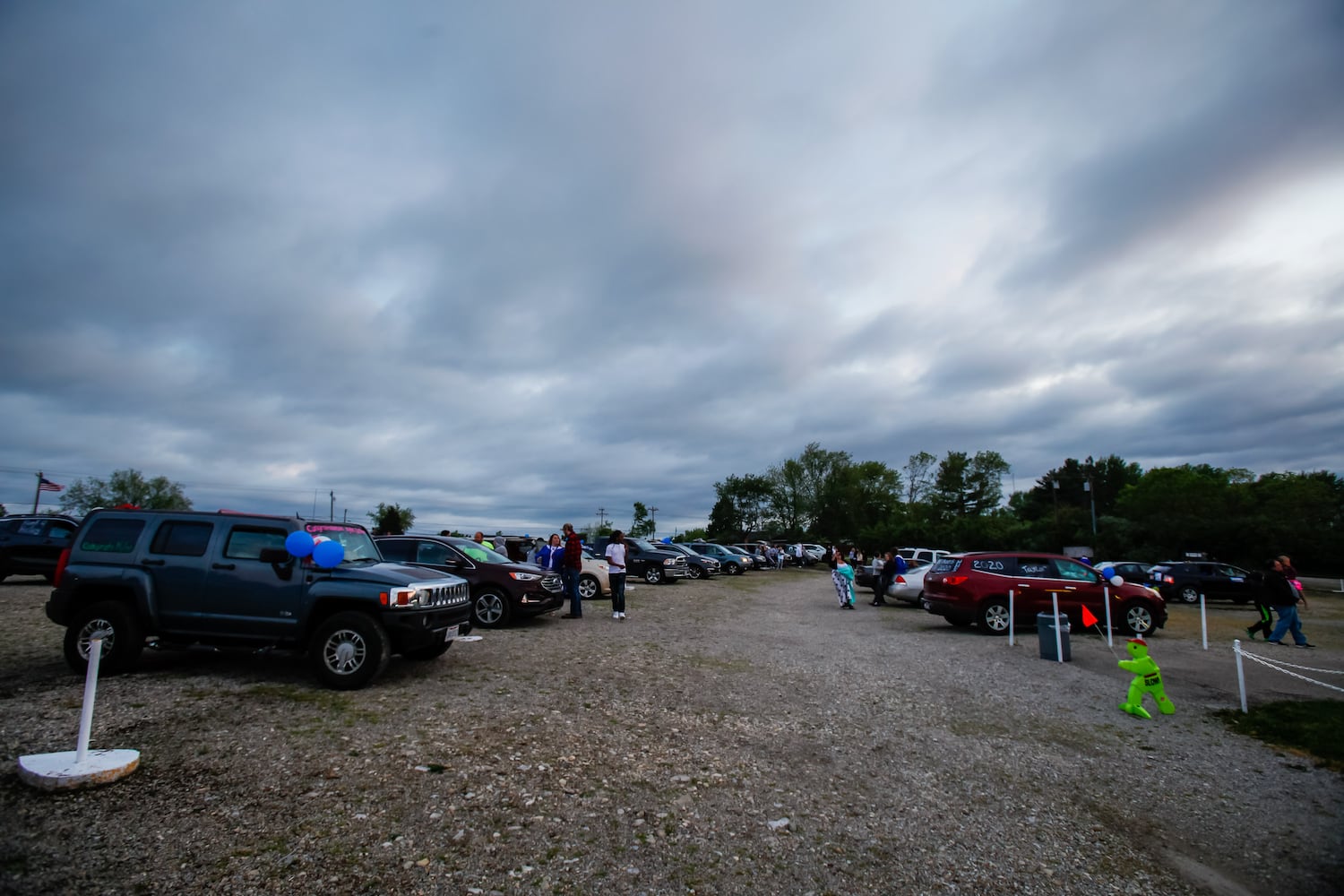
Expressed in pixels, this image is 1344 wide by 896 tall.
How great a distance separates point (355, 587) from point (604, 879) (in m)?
4.66

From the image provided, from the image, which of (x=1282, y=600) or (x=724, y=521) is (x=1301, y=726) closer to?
(x=1282, y=600)

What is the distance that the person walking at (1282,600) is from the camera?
39.7ft

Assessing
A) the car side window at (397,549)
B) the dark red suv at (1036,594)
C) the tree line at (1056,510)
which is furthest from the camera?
the tree line at (1056,510)

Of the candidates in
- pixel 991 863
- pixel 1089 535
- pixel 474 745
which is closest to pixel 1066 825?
pixel 991 863

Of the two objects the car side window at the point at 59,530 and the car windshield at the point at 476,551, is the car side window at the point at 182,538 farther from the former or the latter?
the car side window at the point at 59,530

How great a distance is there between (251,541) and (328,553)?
3.45ft

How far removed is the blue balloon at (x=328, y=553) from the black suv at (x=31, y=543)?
13.5 m

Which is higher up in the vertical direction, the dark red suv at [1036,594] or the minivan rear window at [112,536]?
the minivan rear window at [112,536]

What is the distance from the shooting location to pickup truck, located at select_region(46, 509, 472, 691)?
672cm

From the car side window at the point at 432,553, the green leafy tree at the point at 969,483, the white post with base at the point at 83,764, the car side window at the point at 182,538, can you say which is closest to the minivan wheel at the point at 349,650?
the car side window at the point at 182,538

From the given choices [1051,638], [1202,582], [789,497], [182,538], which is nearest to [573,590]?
Answer: [182,538]

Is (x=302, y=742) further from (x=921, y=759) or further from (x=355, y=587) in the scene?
(x=921, y=759)

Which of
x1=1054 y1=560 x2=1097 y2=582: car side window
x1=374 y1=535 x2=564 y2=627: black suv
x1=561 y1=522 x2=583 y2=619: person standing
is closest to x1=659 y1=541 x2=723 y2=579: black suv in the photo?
x1=561 y1=522 x2=583 y2=619: person standing

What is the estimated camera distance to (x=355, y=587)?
6.83m
